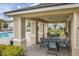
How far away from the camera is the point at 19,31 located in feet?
27.8

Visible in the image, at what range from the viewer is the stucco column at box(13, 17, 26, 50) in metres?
8.12

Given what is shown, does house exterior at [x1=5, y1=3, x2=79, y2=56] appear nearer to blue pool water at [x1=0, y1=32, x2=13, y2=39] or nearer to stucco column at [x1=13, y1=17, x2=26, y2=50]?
stucco column at [x1=13, y1=17, x2=26, y2=50]

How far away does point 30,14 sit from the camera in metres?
7.88

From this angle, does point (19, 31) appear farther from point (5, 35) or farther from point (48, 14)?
point (48, 14)

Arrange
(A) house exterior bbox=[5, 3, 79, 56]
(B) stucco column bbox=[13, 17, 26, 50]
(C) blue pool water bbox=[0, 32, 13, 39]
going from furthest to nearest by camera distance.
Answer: (B) stucco column bbox=[13, 17, 26, 50] → (C) blue pool water bbox=[0, 32, 13, 39] → (A) house exterior bbox=[5, 3, 79, 56]

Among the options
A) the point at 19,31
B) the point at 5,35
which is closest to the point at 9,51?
the point at 5,35

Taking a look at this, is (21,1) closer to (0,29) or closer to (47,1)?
(47,1)

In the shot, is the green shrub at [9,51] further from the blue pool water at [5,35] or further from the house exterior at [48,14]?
the house exterior at [48,14]

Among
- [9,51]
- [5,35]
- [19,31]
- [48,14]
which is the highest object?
[48,14]

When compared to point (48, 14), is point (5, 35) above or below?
below

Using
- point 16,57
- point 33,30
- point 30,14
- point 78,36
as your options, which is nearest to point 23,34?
point 30,14

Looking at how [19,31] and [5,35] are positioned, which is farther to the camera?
[19,31]

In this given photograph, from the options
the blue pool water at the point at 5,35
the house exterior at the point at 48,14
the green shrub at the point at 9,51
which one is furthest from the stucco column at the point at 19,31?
the green shrub at the point at 9,51

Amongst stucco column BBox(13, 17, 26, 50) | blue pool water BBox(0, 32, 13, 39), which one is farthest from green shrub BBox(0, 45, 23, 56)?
stucco column BBox(13, 17, 26, 50)
